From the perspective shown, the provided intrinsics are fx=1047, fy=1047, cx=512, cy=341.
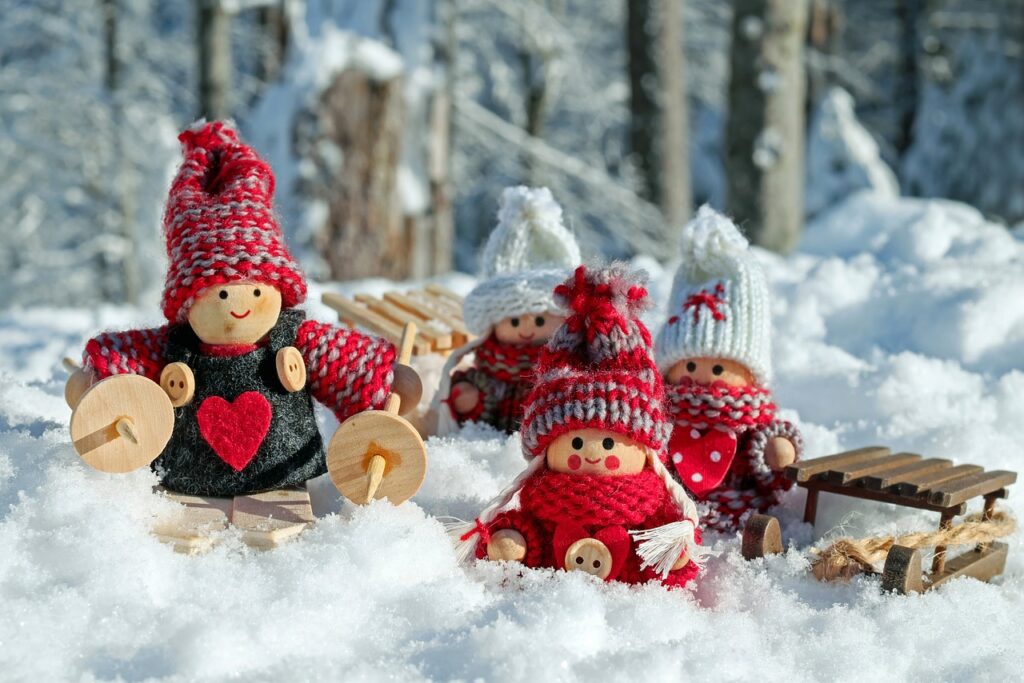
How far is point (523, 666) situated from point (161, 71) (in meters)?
12.4

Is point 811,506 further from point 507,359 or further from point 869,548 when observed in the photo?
point 507,359

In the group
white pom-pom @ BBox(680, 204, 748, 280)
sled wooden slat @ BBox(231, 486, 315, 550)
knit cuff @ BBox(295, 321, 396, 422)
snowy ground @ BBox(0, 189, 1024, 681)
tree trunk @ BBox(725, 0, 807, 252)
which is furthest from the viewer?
tree trunk @ BBox(725, 0, 807, 252)

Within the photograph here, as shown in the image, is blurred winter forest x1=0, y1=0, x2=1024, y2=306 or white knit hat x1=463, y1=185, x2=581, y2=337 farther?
blurred winter forest x1=0, y1=0, x2=1024, y2=306

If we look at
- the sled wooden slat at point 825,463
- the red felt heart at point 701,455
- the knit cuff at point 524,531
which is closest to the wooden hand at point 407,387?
the knit cuff at point 524,531

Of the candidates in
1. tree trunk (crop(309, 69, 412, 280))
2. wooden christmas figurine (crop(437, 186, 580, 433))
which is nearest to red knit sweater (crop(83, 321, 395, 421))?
wooden christmas figurine (crop(437, 186, 580, 433))

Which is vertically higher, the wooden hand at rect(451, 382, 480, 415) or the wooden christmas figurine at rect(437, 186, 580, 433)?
the wooden christmas figurine at rect(437, 186, 580, 433)

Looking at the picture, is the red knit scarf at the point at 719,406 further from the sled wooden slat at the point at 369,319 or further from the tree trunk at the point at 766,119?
the tree trunk at the point at 766,119

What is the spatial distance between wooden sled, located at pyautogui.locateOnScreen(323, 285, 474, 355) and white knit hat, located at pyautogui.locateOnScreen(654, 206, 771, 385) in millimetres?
894

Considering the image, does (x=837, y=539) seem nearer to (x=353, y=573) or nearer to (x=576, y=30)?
(x=353, y=573)

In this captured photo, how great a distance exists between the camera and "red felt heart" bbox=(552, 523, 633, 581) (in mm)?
2023

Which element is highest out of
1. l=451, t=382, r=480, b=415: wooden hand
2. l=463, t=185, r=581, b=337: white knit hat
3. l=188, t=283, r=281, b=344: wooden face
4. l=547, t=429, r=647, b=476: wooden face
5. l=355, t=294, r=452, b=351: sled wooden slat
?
l=463, t=185, r=581, b=337: white knit hat

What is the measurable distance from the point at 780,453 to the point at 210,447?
4.15ft

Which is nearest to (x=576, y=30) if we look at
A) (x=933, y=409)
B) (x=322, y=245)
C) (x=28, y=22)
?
(x=28, y=22)

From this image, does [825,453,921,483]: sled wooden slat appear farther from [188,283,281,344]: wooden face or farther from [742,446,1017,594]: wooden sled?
[188,283,281,344]: wooden face
